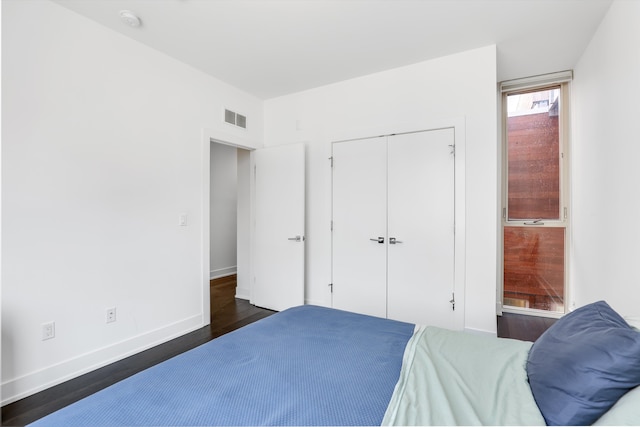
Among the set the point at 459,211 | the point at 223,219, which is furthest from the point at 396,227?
the point at 223,219

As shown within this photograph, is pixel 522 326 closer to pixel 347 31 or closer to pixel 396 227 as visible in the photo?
pixel 396 227

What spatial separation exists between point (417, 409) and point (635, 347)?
0.64 metres

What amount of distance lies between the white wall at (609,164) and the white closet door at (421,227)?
3.66ft

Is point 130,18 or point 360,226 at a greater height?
point 130,18

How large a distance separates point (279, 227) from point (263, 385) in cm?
271

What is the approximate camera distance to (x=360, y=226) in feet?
11.0

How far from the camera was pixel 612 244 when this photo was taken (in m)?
2.21

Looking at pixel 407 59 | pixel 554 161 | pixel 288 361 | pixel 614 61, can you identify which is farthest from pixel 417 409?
pixel 554 161

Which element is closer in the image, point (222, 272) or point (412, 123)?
point (412, 123)

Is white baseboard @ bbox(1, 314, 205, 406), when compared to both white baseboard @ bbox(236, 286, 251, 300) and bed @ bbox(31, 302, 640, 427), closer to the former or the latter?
white baseboard @ bbox(236, 286, 251, 300)

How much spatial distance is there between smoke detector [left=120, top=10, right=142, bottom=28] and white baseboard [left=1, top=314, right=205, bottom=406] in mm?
2599

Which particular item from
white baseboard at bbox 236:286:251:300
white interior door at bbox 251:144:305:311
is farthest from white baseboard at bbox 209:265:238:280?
white interior door at bbox 251:144:305:311

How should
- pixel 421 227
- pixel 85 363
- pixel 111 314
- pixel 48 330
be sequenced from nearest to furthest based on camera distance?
pixel 48 330, pixel 85 363, pixel 111 314, pixel 421 227

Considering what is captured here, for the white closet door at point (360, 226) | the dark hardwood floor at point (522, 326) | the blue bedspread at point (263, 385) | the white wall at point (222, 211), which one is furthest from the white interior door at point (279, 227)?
the dark hardwood floor at point (522, 326)
